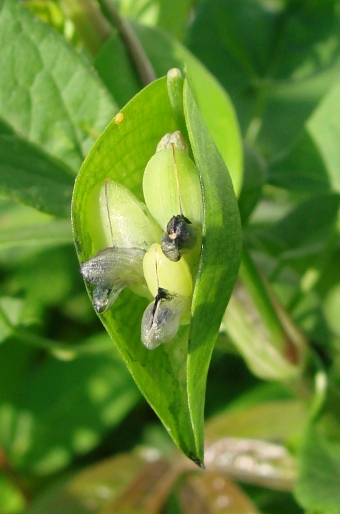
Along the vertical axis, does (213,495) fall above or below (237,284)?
below

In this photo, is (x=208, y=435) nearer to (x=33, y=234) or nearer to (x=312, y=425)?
(x=312, y=425)

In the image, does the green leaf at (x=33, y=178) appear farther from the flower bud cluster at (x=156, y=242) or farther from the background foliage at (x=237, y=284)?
the flower bud cluster at (x=156, y=242)

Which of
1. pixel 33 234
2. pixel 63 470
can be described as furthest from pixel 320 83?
pixel 63 470

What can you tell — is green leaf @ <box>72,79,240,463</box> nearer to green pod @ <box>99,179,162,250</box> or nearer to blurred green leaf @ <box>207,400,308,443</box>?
green pod @ <box>99,179,162,250</box>

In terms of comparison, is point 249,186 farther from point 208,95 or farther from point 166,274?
point 166,274

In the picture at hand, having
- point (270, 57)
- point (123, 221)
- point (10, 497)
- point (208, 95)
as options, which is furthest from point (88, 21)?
point (10, 497)

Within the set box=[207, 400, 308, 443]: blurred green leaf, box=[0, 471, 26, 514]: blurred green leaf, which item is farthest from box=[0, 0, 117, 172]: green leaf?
box=[0, 471, 26, 514]: blurred green leaf

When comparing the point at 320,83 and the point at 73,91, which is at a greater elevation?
the point at 73,91
